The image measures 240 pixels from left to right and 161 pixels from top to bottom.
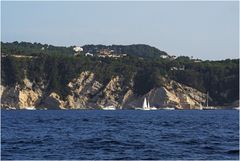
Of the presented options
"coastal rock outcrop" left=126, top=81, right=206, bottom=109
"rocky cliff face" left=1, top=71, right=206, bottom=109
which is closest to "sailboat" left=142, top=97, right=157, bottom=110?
"coastal rock outcrop" left=126, top=81, right=206, bottom=109

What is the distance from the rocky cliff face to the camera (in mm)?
176375

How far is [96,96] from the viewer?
180 metres

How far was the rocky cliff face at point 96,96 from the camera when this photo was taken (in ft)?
579

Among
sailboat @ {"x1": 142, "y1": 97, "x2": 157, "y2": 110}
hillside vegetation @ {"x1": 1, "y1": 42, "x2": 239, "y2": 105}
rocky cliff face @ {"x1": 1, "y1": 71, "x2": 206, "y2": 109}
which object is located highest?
hillside vegetation @ {"x1": 1, "y1": 42, "x2": 239, "y2": 105}

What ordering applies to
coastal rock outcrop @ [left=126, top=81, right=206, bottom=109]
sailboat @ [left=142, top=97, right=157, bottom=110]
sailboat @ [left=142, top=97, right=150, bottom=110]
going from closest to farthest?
1. sailboat @ [left=142, top=97, right=150, bottom=110]
2. sailboat @ [left=142, top=97, right=157, bottom=110]
3. coastal rock outcrop @ [left=126, top=81, right=206, bottom=109]

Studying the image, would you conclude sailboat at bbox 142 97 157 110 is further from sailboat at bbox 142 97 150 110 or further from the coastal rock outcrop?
the coastal rock outcrop

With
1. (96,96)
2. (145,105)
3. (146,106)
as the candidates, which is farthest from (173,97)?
(96,96)

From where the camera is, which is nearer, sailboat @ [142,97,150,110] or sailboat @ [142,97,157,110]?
sailboat @ [142,97,150,110]

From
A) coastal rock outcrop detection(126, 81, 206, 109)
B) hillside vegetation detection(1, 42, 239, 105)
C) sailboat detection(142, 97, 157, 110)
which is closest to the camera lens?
sailboat detection(142, 97, 157, 110)

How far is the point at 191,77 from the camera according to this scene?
185625 millimetres

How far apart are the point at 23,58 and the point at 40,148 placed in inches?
6191

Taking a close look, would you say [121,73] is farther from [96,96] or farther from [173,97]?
[173,97]

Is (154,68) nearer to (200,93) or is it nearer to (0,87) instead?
(200,93)

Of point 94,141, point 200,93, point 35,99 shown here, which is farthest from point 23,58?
point 94,141
